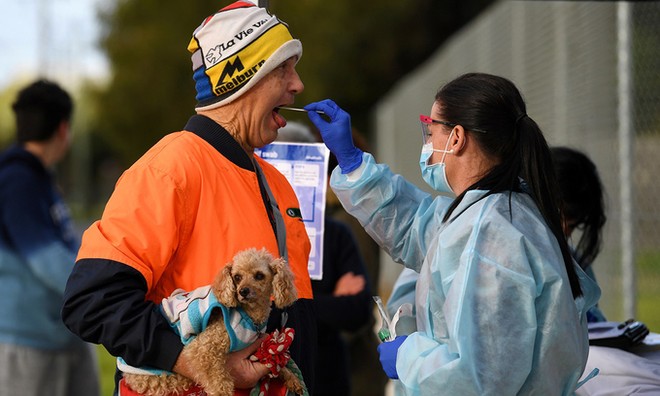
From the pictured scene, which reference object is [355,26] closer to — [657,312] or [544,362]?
[657,312]

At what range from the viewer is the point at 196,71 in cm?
320

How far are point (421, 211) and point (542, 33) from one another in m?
4.42

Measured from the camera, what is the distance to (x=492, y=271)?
280 cm

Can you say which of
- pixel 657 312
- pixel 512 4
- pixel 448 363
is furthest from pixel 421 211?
pixel 657 312

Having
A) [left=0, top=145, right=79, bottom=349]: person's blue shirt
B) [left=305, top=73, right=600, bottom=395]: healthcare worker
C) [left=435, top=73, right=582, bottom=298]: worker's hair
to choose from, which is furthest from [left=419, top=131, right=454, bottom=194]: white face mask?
[left=0, top=145, right=79, bottom=349]: person's blue shirt

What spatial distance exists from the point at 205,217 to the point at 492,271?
855mm

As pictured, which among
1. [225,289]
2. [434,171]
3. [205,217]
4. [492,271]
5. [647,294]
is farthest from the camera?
[647,294]

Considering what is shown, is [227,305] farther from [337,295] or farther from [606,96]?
[606,96]

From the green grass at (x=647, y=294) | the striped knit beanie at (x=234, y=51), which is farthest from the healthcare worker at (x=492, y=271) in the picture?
the green grass at (x=647, y=294)

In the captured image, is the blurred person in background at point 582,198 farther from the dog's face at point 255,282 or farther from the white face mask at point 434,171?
the dog's face at point 255,282

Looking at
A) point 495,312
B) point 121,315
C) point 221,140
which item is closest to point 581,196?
point 495,312

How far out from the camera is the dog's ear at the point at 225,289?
2697mm

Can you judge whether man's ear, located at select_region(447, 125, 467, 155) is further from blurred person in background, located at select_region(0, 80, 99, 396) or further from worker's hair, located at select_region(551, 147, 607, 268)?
blurred person in background, located at select_region(0, 80, 99, 396)

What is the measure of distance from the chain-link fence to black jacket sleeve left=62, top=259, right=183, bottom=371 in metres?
4.20
